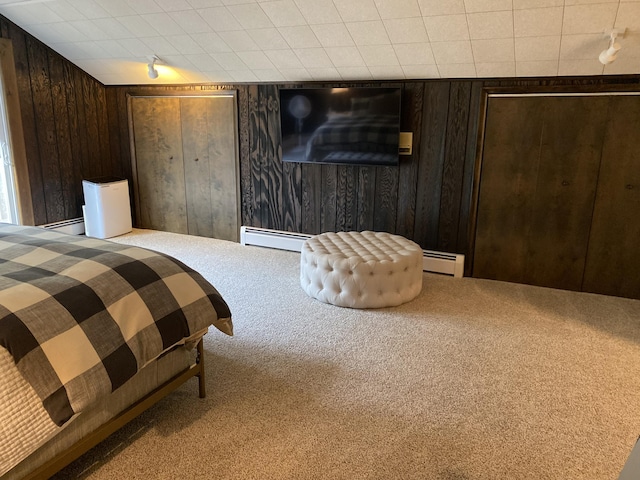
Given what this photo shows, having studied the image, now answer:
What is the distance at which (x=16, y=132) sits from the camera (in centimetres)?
468

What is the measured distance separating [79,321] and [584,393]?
2.45m

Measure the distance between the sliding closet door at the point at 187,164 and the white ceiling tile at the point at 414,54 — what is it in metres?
1.92

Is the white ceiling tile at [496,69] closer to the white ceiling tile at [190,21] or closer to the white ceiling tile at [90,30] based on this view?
the white ceiling tile at [190,21]

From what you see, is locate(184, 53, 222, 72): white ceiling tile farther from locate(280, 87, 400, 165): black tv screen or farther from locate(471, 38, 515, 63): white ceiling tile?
locate(471, 38, 515, 63): white ceiling tile

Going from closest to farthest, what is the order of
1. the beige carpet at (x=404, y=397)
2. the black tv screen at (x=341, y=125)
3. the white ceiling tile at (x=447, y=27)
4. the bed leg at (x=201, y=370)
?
1. the beige carpet at (x=404, y=397)
2. the bed leg at (x=201, y=370)
3. the white ceiling tile at (x=447, y=27)
4. the black tv screen at (x=341, y=125)

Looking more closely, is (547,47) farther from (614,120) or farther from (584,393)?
(584,393)

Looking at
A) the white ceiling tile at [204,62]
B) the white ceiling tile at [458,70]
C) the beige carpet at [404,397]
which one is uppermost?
the white ceiling tile at [204,62]

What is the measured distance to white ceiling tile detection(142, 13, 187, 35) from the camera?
3.91 m

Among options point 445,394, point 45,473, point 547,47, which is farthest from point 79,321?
point 547,47

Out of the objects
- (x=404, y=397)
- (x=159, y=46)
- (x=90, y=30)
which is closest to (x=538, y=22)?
(x=404, y=397)

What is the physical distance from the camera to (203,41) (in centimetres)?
417

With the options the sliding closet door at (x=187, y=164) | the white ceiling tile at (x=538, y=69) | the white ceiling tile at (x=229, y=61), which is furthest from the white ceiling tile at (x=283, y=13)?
the white ceiling tile at (x=538, y=69)

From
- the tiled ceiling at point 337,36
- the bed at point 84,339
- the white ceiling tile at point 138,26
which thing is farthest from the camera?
the white ceiling tile at point 138,26

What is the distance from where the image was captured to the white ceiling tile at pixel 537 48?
3.25m
